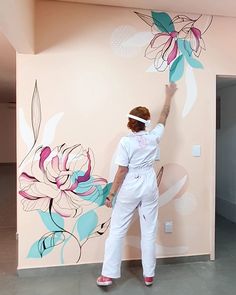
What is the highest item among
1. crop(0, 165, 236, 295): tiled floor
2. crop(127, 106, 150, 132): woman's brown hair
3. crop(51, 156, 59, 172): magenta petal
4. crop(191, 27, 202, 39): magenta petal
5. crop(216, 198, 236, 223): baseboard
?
crop(191, 27, 202, 39): magenta petal

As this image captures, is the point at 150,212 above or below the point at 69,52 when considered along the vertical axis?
below

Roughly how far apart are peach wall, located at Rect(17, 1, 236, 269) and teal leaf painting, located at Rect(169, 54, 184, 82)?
0.05 m

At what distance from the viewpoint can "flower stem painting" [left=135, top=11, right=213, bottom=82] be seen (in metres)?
2.95

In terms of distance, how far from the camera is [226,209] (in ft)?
15.3

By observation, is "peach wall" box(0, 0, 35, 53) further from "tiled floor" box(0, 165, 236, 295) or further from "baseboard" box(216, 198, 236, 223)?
"baseboard" box(216, 198, 236, 223)

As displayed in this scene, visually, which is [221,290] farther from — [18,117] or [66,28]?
[66,28]

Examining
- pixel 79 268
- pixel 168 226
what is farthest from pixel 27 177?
pixel 168 226

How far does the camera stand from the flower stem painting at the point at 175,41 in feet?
9.69

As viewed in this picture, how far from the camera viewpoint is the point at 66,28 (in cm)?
278

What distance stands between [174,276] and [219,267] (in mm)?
539

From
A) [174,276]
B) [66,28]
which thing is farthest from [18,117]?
[174,276]

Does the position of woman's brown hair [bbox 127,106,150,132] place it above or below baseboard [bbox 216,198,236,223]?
above

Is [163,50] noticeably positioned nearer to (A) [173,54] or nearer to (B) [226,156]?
(A) [173,54]

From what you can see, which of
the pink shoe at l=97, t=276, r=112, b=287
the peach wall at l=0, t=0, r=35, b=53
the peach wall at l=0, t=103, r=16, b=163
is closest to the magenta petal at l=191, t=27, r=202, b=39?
the peach wall at l=0, t=0, r=35, b=53
